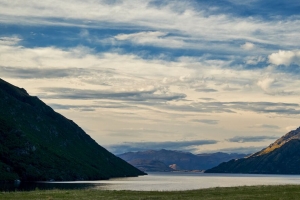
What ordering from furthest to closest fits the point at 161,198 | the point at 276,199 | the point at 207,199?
1. the point at 161,198
2. the point at 207,199
3. the point at 276,199

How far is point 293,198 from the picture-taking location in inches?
2660

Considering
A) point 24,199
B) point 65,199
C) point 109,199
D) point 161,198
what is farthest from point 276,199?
point 24,199

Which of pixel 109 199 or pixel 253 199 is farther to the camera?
pixel 109 199

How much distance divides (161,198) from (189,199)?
6184mm

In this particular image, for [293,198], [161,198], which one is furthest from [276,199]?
[161,198]

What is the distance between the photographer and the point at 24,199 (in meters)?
76.9

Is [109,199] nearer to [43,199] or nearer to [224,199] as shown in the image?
[43,199]

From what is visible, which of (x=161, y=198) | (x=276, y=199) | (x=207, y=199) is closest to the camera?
(x=276, y=199)

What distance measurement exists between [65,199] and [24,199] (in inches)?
316

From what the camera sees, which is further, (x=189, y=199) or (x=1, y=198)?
(x=1, y=198)

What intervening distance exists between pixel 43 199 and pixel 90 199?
8.61 m

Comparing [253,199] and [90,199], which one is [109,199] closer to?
A: [90,199]

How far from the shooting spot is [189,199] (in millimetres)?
72188

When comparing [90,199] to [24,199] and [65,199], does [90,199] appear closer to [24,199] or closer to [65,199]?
[65,199]
